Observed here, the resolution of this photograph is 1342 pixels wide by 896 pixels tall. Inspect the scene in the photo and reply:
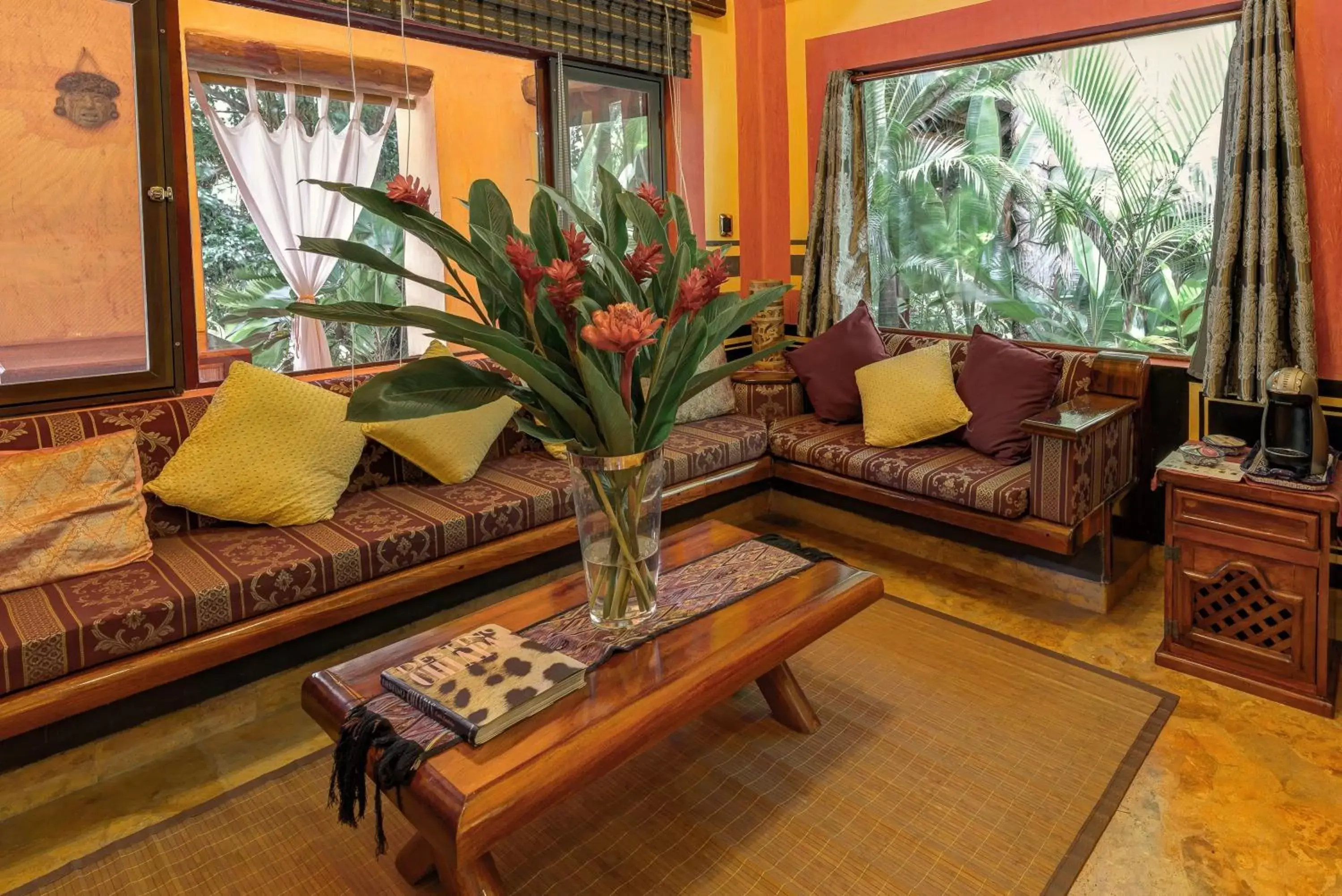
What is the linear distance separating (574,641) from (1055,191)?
2963 mm

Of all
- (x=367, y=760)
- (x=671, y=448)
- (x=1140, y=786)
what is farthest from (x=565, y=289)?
(x=671, y=448)

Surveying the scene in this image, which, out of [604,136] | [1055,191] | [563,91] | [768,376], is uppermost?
[563,91]

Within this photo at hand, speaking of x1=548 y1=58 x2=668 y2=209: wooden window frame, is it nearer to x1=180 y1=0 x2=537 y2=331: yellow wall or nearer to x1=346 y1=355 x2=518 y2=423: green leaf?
x1=180 y1=0 x2=537 y2=331: yellow wall

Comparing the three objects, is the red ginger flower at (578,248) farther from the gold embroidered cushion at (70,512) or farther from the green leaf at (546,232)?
the gold embroidered cushion at (70,512)

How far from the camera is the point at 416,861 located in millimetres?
1749

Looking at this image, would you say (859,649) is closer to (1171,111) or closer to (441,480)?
→ (441,480)

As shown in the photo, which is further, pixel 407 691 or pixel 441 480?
pixel 441 480

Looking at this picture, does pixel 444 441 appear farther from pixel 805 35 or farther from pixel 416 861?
pixel 805 35

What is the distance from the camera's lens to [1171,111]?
10.7 feet

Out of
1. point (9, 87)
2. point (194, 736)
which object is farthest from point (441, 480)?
point (9, 87)

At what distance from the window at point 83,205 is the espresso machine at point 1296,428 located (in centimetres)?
336

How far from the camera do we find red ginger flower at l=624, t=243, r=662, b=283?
159 centimetres

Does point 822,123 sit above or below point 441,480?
above

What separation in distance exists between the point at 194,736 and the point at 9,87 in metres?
1.89
